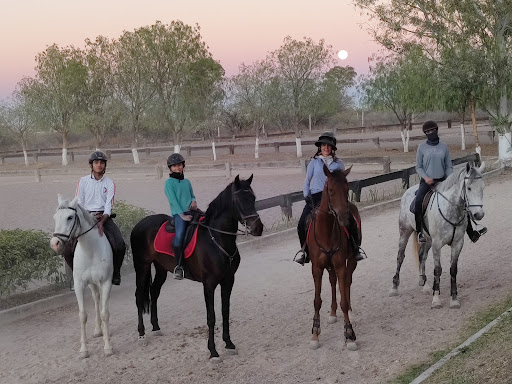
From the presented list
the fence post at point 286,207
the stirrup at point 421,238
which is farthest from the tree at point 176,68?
the stirrup at point 421,238

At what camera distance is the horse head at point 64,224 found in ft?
22.0

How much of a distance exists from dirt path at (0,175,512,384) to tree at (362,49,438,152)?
2052 cm

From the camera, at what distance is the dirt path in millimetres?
6559

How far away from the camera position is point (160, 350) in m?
7.41

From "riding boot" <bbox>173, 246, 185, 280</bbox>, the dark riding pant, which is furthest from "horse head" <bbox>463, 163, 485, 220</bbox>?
"riding boot" <bbox>173, 246, 185, 280</bbox>

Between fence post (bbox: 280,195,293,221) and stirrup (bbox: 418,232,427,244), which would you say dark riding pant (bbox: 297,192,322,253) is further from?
fence post (bbox: 280,195,293,221)

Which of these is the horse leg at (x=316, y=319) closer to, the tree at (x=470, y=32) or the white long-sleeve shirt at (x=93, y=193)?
the white long-sleeve shirt at (x=93, y=193)

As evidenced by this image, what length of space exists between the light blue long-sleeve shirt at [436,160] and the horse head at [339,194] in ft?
9.40

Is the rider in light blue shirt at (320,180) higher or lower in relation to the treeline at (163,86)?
lower

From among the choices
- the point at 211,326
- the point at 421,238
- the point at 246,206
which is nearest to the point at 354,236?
the point at 246,206

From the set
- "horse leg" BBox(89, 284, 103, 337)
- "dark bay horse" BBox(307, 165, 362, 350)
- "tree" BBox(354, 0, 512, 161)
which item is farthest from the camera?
"tree" BBox(354, 0, 512, 161)

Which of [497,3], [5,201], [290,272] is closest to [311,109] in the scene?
[497,3]

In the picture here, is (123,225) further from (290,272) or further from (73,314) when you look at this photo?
(290,272)

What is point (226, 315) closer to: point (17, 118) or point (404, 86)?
point (404, 86)
